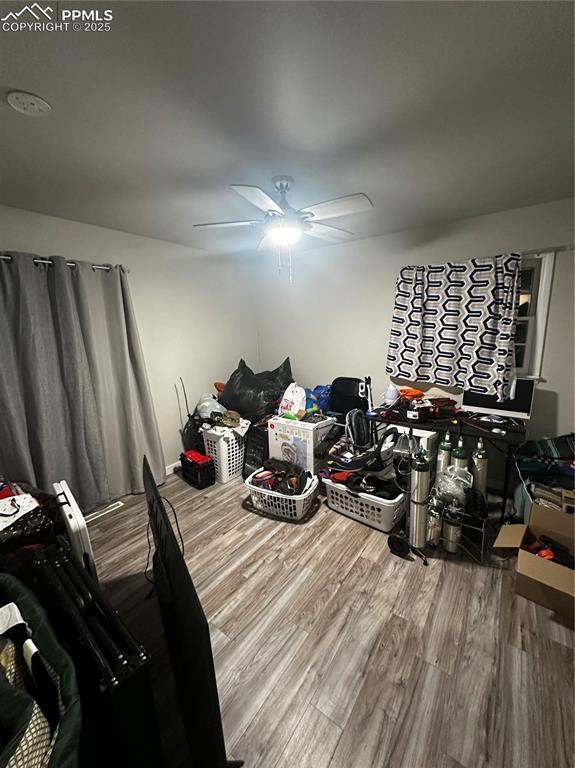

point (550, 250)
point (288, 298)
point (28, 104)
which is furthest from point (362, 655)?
point (288, 298)

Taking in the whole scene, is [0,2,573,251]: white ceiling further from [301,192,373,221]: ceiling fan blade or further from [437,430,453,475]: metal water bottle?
[437,430,453,475]: metal water bottle

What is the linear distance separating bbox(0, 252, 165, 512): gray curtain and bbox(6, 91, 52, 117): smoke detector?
3.69ft

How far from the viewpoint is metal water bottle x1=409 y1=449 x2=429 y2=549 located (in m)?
1.80

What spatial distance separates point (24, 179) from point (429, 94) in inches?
80.1

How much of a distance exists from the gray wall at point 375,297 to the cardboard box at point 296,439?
0.95 metres

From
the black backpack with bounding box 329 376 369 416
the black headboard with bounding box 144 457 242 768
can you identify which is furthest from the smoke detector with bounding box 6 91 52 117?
the black backpack with bounding box 329 376 369 416

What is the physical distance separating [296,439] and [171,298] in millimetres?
1845

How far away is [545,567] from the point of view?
1.45m

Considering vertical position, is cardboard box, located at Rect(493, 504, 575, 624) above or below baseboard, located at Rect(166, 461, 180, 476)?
above

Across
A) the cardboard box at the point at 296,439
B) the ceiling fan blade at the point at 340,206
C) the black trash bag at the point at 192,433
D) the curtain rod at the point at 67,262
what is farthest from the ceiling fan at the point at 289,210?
the black trash bag at the point at 192,433

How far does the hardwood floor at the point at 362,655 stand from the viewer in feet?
3.43

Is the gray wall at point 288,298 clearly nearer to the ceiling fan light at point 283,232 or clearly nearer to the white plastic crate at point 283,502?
the white plastic crate at point 283,502

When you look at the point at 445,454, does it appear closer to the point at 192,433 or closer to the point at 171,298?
the point at 192,433

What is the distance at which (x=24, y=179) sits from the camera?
5.32 ft
